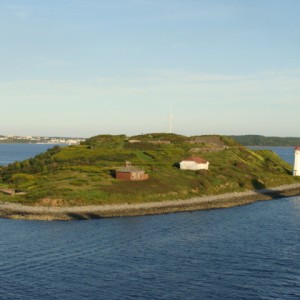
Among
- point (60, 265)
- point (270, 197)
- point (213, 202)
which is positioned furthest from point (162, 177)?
point (60, 265)

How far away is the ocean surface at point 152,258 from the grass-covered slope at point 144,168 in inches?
620

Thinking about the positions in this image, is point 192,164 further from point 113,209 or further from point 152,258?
point 152,258

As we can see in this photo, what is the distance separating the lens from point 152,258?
2296 inches

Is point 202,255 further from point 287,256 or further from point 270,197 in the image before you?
point 270,197

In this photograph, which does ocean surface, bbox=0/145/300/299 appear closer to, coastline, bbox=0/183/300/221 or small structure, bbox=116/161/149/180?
coastline, bbox=0/183/300/221

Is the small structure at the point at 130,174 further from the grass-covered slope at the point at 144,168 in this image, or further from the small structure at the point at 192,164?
the small structure at the point at 192,164

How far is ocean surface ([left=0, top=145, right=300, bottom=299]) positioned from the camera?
47.2 metres

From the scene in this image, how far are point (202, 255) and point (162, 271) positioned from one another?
8.42 metres

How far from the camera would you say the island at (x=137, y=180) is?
301 ft

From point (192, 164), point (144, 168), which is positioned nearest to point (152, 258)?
point (144, 168)

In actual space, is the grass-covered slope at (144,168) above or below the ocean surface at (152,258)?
above

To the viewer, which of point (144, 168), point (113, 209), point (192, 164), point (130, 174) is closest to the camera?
point (113, 209)

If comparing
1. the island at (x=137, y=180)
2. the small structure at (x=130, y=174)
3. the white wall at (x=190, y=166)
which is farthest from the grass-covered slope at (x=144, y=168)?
the white wall at (x=190, y=166)

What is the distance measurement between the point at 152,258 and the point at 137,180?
50722 mm
